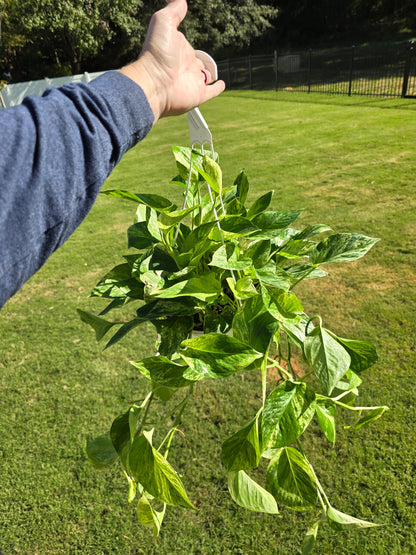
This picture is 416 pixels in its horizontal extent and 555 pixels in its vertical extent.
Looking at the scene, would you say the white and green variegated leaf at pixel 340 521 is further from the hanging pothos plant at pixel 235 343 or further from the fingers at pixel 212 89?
the fingers at pixel 212 89

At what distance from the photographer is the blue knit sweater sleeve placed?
56 centimetres

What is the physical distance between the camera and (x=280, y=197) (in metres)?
4.45

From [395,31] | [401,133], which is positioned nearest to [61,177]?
[401,133]

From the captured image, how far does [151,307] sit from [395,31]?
104ft

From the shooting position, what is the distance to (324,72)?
61.5 ft

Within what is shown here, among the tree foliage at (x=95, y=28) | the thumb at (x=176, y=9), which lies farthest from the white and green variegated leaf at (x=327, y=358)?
the tree foliage at (x=95, y=28)

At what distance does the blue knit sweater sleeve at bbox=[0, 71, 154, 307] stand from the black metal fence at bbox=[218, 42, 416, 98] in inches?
527

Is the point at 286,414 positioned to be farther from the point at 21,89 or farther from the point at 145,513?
the point at 21,89

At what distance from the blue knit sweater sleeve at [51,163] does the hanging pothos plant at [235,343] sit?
0.23m

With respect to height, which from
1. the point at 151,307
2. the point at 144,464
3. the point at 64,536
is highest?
the point at 151,307

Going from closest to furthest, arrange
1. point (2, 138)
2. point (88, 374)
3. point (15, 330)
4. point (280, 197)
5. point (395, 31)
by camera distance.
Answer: point (2, 138), point (88, 374), point (15, 330), point (280, 197), point (395, 31)

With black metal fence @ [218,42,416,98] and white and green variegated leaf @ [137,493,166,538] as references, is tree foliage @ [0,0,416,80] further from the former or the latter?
white and green variegated leaf @ [137,493,166,538]

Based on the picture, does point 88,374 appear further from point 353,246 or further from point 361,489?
point 353,246

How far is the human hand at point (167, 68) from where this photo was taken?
0.88 m
